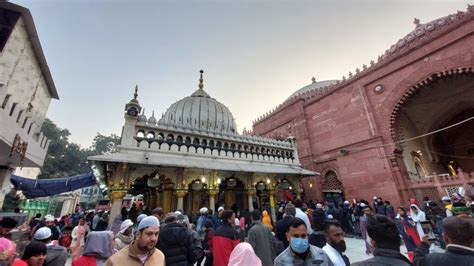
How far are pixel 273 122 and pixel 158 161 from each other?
15708mm

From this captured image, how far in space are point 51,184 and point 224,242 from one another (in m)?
14.3

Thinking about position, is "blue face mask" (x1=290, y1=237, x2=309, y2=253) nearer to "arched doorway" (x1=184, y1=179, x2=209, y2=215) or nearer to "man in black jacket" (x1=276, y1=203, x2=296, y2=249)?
"man in black jacket" (x1=276, y1=203, x2=296, y2=249)

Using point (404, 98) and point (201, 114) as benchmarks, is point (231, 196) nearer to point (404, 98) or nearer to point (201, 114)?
point (201, 114)

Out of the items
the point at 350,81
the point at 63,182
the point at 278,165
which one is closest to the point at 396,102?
the point at 350,81

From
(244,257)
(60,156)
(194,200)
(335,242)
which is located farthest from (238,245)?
(60,156)

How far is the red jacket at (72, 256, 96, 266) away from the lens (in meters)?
3.21

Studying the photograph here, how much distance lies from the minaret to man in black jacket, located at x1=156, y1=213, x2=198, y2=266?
20.0 ft

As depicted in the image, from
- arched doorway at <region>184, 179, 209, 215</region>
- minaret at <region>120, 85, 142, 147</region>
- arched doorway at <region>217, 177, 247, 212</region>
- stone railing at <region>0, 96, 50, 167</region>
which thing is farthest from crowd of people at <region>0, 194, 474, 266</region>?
arched doorway at <region>217, 177, 247, 212</region>

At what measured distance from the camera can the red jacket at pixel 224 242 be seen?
12.5ft

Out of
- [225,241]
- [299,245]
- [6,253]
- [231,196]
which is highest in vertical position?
[231,196]

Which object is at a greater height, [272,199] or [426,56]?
[426,56]

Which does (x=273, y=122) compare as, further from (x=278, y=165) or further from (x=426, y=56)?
(x=426, y=56)

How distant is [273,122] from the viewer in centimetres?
2186

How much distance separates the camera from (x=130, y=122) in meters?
8.48
